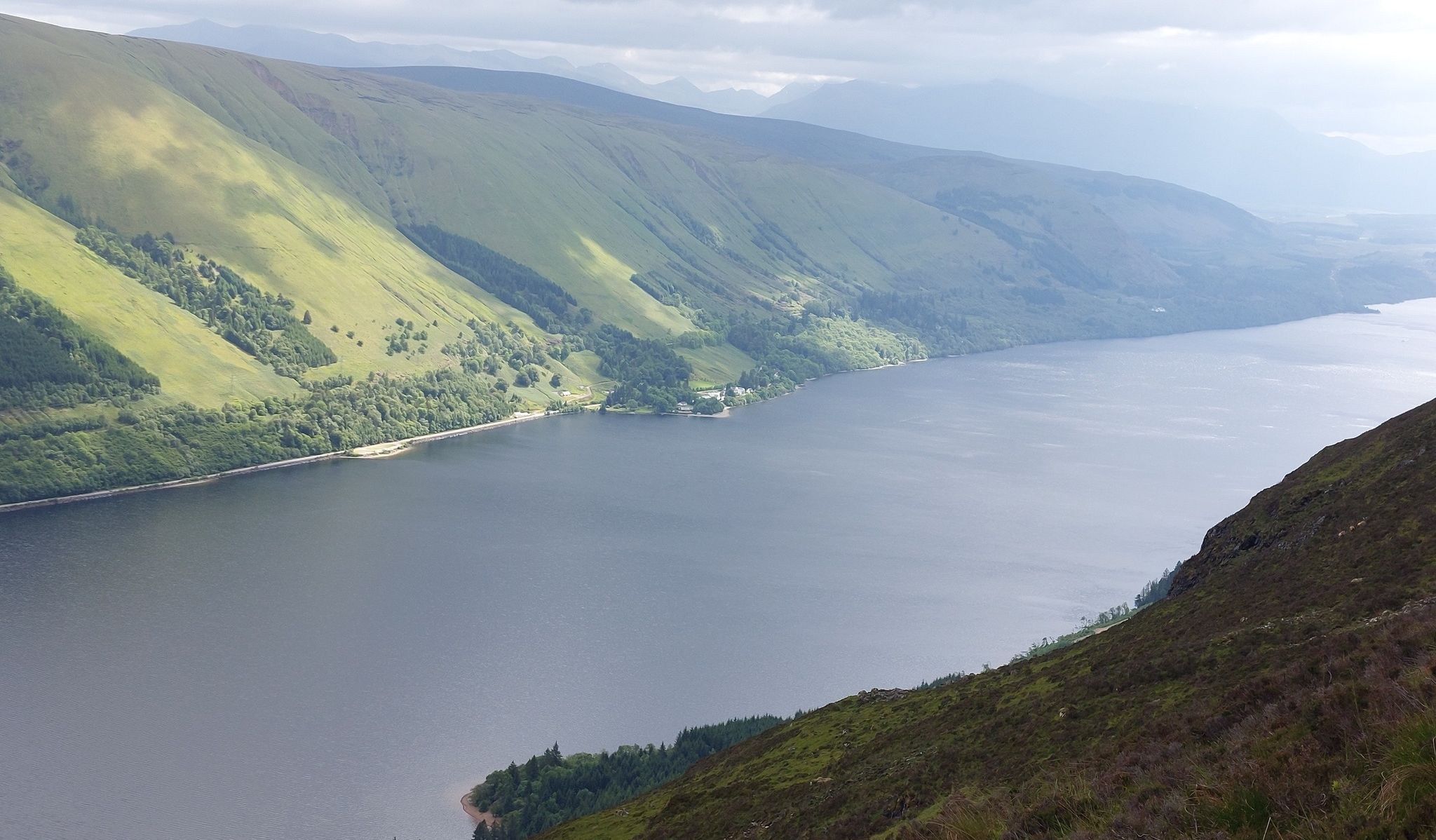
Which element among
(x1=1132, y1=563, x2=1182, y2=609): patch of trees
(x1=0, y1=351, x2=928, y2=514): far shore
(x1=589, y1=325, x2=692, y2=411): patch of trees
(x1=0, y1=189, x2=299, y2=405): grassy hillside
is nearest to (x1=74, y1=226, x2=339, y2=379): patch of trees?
(x1=0, y1=189, x2=299, y2=405): grassy hillside

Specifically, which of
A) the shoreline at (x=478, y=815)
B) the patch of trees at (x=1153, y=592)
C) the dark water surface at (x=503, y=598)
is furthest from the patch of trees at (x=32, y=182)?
the patch of trees at (x=1153, y=592)

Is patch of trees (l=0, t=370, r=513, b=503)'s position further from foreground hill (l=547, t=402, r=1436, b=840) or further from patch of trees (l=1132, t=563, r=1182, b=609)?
foreground hill (l=547, t=402, r=1436, b=840)

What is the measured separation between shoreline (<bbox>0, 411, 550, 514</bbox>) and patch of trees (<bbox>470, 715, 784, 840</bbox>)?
6774cm

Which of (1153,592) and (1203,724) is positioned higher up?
(1203,724)

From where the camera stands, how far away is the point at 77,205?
16088 cm

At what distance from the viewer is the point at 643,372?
182 meters

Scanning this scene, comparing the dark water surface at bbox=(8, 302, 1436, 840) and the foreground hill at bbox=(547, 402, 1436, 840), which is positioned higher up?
the foreground hill at bbox=(547, 402, 1436, 840)

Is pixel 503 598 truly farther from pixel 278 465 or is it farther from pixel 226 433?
pixel 226 433

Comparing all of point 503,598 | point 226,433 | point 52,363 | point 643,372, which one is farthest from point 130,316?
point 503,598

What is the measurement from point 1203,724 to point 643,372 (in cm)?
Result: 16442

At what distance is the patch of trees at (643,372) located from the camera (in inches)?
6747

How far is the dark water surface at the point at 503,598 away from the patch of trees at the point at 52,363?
63.9 feet

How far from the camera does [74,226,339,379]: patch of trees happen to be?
487ft

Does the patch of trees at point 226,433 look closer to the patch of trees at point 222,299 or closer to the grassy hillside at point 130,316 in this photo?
the grassy hillside at point 130,316
